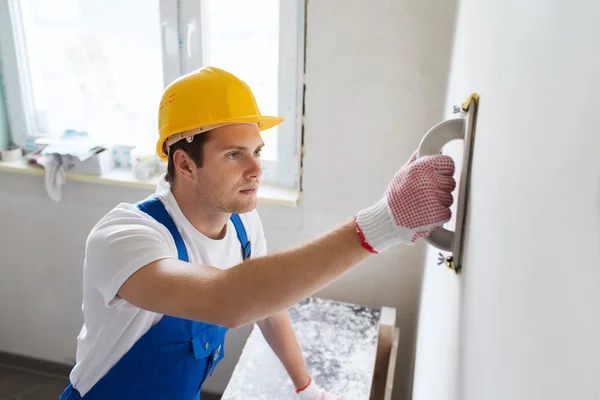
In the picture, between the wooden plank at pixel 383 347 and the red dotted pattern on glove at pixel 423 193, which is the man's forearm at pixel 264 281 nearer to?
the red dotted pattern on glove at pixel 423 193

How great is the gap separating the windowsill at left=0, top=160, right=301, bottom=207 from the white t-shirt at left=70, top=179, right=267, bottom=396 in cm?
63

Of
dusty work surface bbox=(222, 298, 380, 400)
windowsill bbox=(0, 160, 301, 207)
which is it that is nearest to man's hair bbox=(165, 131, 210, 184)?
dusty work surface bbox=(222, 298, 380, 400)

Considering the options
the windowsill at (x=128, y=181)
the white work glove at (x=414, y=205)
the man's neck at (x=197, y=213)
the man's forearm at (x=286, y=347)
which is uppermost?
the white work glove at (x=414, y=205)

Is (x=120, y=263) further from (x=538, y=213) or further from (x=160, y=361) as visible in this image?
(x=538, y=213)

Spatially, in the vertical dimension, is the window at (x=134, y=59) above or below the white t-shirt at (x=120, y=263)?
above

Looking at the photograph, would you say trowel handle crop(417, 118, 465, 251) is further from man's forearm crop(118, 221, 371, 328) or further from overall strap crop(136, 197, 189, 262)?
overall strap crop(136, 197, 189, 262)

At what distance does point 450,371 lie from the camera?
2.34 feet

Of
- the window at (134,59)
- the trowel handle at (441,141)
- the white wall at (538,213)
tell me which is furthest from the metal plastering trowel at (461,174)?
the window at (134,59)

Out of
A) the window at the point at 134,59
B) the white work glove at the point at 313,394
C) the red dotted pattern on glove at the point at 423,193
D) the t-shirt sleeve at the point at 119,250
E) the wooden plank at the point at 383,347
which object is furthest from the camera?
the window at the point at 134,59

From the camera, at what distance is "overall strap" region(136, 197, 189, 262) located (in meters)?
1.18

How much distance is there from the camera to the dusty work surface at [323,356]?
144 cm

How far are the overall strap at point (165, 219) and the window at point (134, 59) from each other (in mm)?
956

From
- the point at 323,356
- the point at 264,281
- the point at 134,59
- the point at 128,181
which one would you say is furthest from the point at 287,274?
the point at 134,59

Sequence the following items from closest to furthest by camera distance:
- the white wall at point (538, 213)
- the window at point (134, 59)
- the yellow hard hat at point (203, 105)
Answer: the white wall at point (538, 213), the yellow hard hat at point (203, 105), the window at point (134, 59)
